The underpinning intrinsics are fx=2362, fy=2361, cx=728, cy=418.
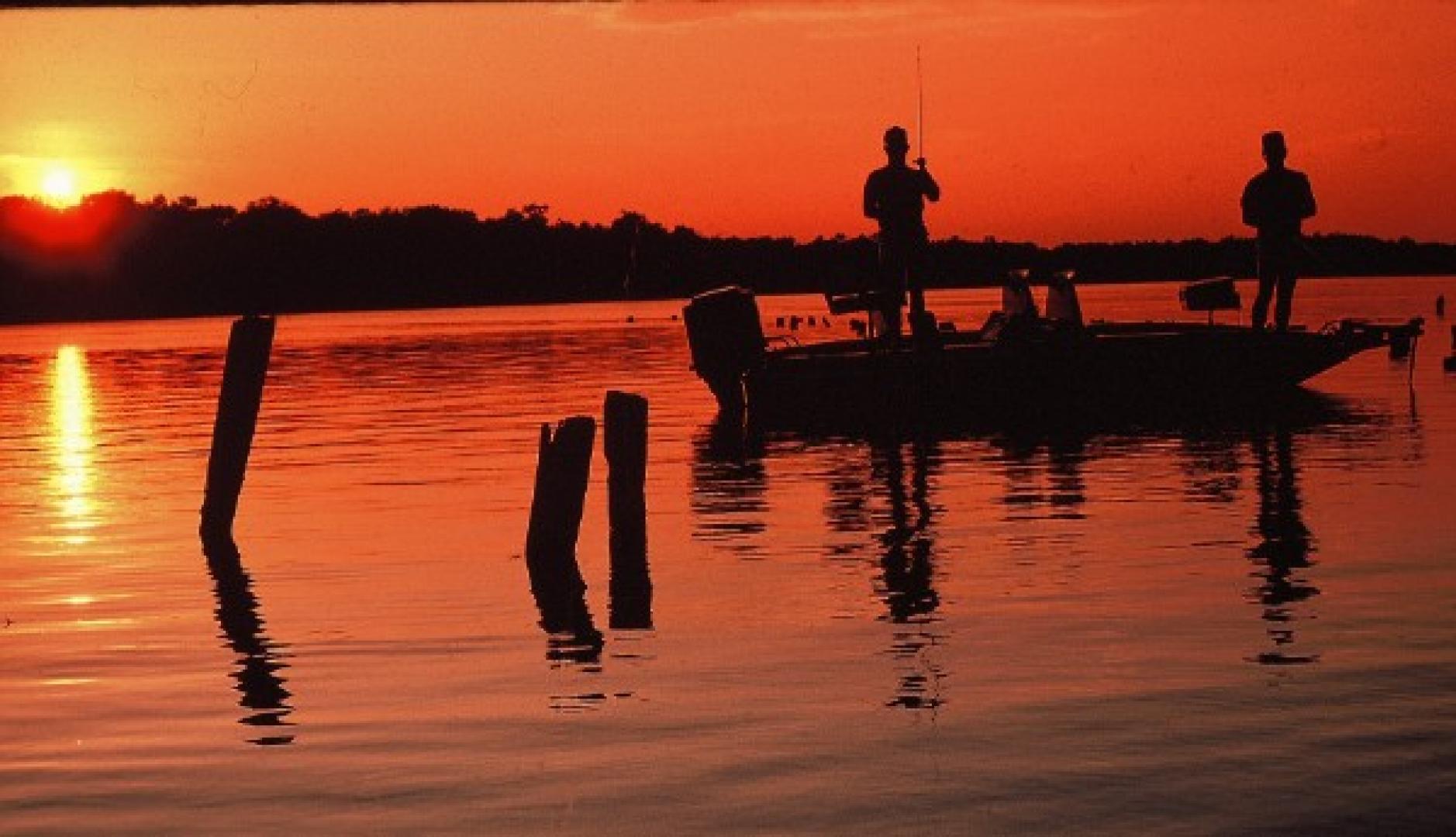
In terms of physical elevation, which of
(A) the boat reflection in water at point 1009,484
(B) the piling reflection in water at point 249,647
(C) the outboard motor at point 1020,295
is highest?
(C) the outboard motor at point 1020,295

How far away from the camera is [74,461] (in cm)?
2889

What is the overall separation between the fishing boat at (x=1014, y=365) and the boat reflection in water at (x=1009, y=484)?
296 millimetres

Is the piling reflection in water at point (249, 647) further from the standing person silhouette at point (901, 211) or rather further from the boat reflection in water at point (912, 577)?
the standing person silhouette at point (901, 211)

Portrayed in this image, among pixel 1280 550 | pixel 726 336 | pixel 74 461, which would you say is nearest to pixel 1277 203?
pixel 726 336

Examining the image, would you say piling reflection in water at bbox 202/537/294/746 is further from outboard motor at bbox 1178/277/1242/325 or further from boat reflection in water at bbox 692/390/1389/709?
outboard motor at bbox 1178/277/1242/325

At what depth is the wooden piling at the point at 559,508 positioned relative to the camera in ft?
51.1

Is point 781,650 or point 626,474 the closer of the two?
point 781,650

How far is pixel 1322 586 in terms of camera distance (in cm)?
1393

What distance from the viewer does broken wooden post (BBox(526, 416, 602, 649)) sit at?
50.9ft

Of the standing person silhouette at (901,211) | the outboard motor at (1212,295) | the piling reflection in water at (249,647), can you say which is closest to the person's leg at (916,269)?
the standing person silhouette at (901,211)

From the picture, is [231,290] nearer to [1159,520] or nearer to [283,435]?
[283,435]

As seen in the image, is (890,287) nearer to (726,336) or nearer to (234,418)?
(726,336)

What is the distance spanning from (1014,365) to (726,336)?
3.94 m

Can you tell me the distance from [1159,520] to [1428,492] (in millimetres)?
2964
